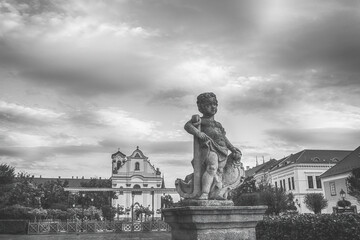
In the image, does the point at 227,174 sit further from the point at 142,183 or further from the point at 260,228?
the point at 142,183

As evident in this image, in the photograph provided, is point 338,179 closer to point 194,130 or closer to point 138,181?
point 194,130

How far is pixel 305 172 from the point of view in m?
51.3

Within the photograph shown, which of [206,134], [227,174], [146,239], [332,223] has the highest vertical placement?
[206,134]

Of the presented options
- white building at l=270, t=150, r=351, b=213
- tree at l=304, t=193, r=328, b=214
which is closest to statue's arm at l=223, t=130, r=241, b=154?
tree at l=304, t=193, r=328, b=214

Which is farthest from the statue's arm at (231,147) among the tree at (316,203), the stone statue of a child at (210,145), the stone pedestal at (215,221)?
the tree at (316,203)

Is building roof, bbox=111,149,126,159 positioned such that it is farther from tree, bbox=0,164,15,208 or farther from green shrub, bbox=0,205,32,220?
green shrub, bbox=0,205,32,220

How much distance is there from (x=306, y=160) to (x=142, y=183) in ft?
112

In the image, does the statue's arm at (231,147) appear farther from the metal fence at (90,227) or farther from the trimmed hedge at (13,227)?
the trimmed hedge at (13,227)

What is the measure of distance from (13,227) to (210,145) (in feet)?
92.4

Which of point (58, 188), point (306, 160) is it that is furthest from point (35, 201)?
point (306, 160)

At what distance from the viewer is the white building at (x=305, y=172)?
50.4 meters

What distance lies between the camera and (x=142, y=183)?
70375 mm

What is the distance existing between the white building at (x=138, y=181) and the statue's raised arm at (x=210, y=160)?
60381 mm

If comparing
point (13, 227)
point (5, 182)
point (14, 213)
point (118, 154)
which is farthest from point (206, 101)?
point (118, 154)
